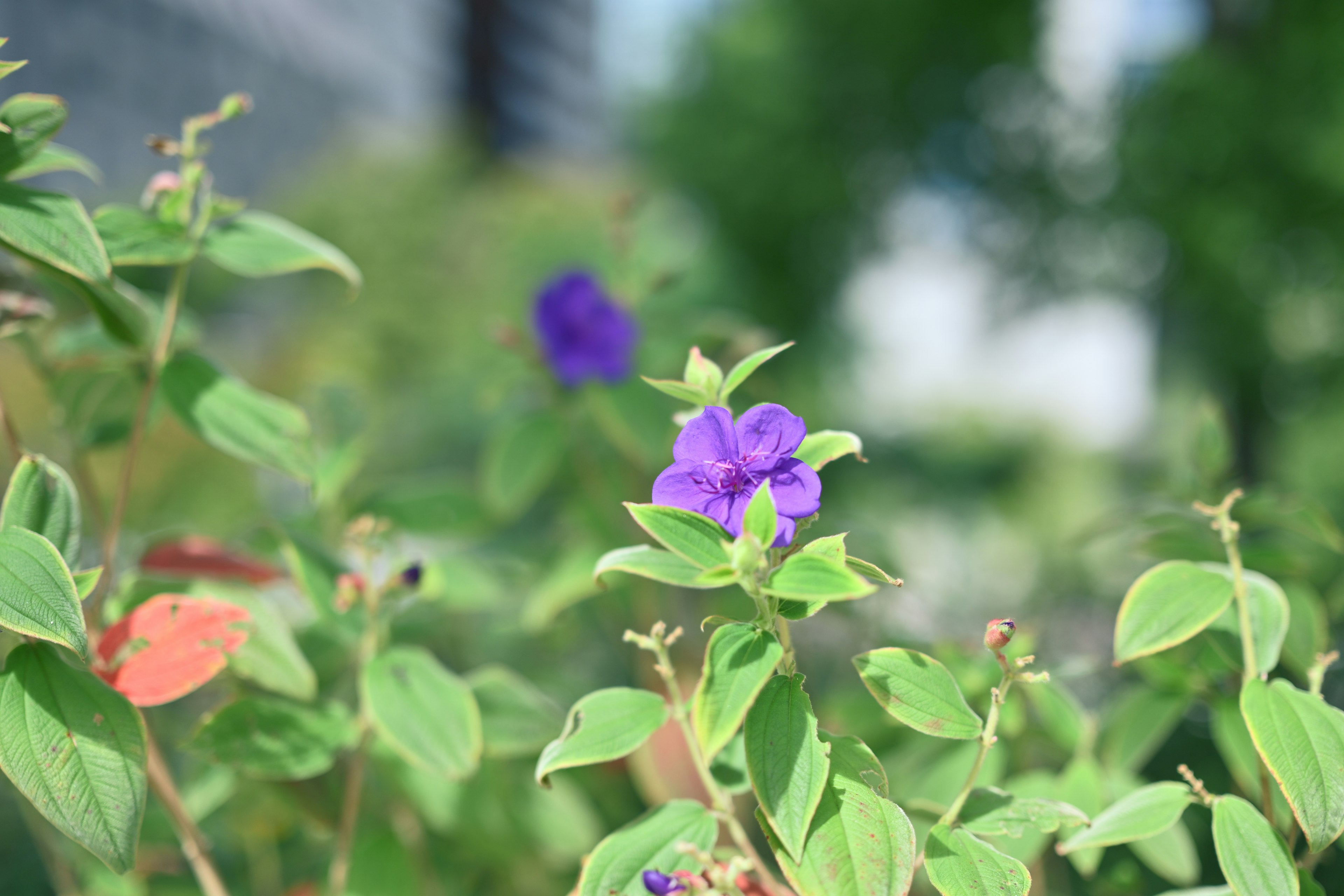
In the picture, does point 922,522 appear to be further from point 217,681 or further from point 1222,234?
point 217,681

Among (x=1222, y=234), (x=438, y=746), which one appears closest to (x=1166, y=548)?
(x=438, y=746)

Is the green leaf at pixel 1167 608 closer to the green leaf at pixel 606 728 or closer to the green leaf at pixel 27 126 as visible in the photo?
the green leaf at pixel 606 728

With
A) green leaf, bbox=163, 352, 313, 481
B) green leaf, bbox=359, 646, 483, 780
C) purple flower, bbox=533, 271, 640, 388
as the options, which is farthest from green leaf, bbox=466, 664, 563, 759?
purple flower, bbox=533, 271, 640, 388

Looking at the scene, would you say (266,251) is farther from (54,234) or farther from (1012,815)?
(1012,815)

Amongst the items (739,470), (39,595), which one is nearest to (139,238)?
(39,595)

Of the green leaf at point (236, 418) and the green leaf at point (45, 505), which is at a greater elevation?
the green leaf at point (236, 418)

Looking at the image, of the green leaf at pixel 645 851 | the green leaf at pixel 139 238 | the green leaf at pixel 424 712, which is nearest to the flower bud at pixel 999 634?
the green leaf at pixel 645 851

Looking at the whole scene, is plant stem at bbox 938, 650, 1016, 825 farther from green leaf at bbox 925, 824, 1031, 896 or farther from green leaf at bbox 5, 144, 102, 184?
green leaf at bbox 5, 144, 102, 184
